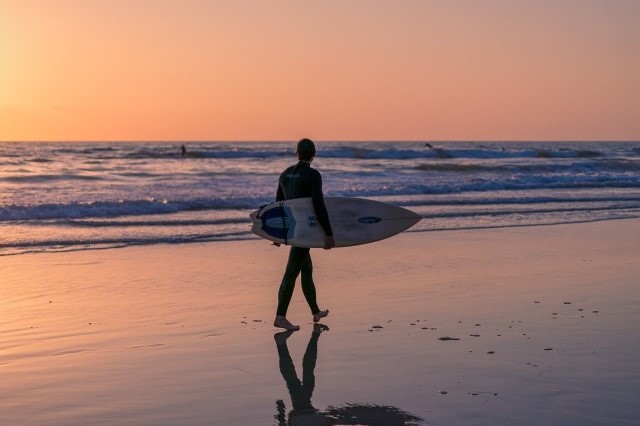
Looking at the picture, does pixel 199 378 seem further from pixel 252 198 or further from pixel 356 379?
pixel 252 198

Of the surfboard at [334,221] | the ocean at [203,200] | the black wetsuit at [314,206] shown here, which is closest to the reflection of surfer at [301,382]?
the black wetsuit at [314,206]

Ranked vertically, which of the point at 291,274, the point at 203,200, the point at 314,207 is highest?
the point at 314,207

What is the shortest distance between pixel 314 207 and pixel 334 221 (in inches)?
47.2

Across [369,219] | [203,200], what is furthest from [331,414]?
[203,200]

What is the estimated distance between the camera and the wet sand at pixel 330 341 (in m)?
5.47

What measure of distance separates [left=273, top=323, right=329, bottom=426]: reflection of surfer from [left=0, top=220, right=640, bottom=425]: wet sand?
0.02 m

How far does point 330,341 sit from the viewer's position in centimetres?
736

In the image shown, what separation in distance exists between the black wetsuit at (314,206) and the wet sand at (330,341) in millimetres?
313

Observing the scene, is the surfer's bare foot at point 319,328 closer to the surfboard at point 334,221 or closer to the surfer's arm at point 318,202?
the surfboard at point 334,221

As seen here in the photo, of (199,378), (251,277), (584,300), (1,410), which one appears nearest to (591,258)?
(584,300)

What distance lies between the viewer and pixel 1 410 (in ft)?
17.8

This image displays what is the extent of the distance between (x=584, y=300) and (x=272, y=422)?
4.70 metres

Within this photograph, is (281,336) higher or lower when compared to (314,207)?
lower

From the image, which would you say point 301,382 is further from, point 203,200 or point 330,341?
point 203,200
